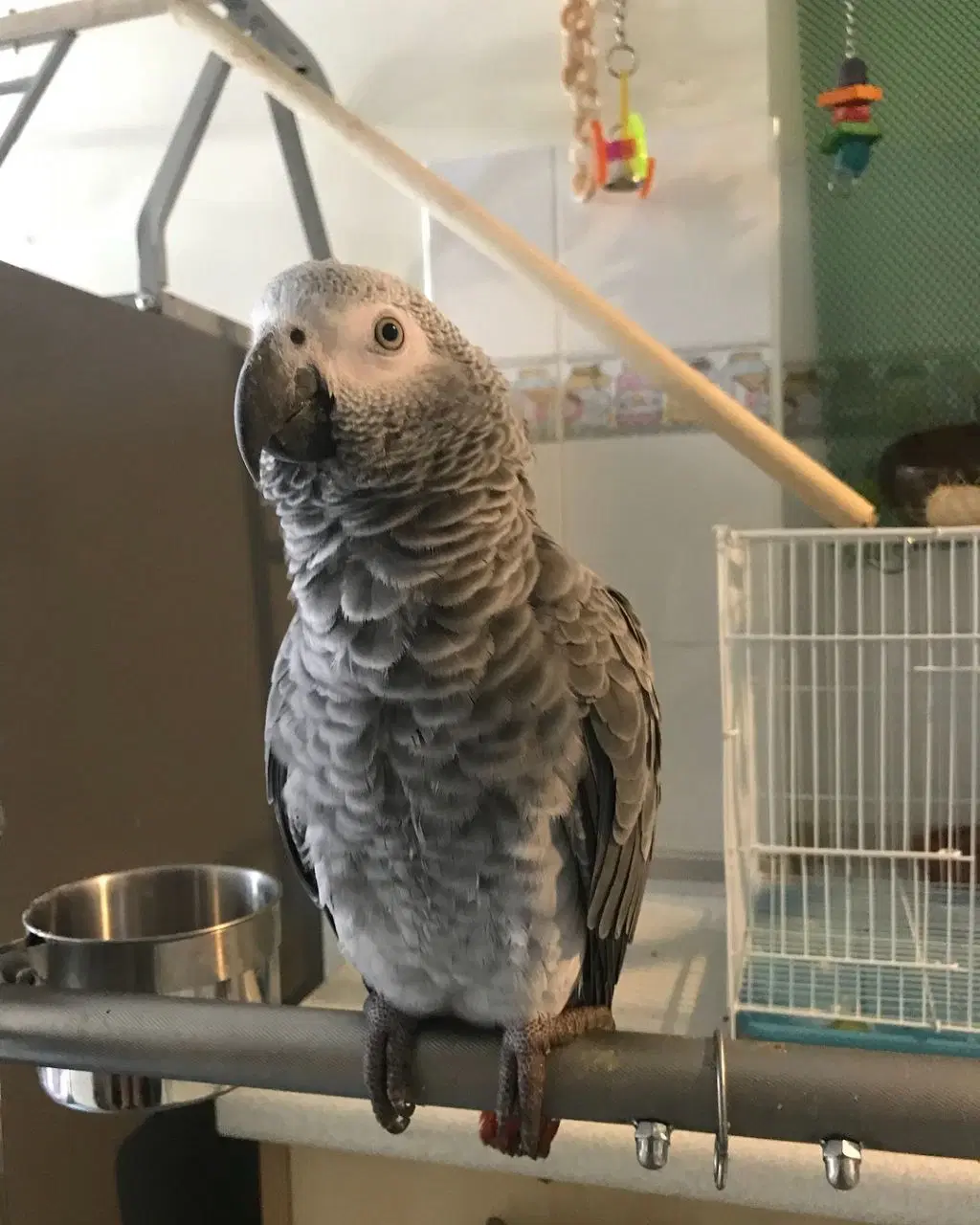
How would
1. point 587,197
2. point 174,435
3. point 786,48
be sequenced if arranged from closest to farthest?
point 174,435 < point 587,197 < point 786,48

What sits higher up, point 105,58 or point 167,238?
point 105,58

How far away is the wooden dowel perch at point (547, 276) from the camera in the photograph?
982mm

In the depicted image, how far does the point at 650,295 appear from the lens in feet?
4.42

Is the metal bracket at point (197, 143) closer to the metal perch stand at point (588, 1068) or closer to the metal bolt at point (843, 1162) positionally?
the metal perch stand at point (588, 1068)

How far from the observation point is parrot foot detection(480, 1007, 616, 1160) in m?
0.67

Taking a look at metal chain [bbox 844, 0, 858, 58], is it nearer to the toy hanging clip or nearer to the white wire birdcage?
the toy hanging clip

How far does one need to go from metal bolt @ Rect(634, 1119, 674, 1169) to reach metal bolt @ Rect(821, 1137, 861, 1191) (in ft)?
0.32

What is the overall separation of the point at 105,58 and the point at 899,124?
51.1 inches

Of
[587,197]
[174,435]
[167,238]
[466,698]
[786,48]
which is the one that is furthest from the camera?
[167,238]

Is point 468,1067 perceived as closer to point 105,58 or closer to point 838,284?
point 838,284

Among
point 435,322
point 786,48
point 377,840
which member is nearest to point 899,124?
point 786,48

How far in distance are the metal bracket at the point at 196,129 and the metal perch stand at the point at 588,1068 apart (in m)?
0.84

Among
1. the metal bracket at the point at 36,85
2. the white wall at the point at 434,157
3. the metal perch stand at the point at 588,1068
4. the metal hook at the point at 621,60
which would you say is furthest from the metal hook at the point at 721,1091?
the metal bracket at the point at 36,85

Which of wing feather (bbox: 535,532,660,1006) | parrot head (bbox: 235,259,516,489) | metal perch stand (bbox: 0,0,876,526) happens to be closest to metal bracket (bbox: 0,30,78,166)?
metal perch stand (bbox: 0,0,876,526)
